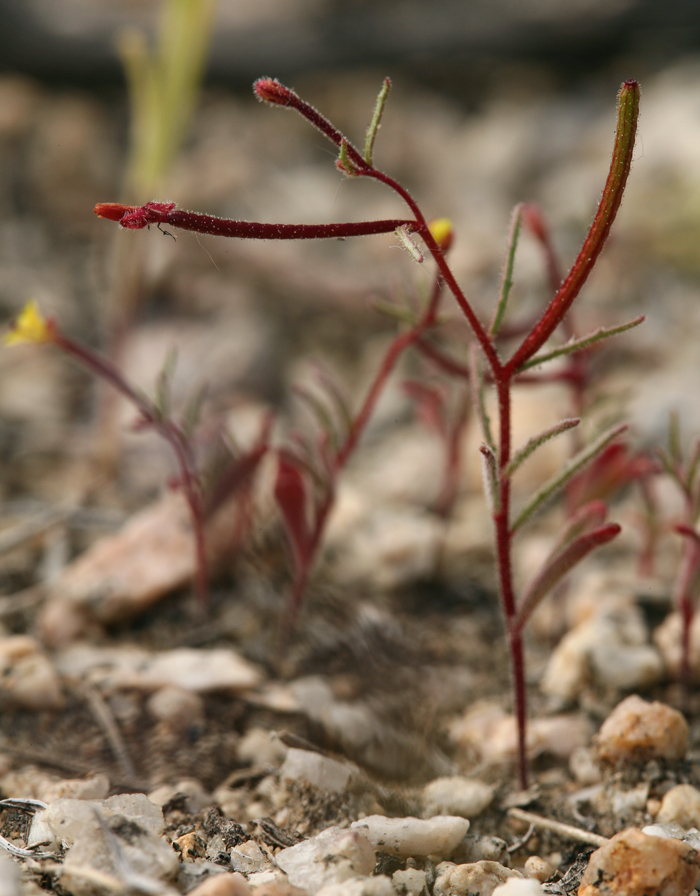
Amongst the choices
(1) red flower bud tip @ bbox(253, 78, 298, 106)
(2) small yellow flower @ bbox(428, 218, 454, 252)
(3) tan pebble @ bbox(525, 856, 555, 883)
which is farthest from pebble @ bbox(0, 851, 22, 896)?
(2) small yellow flower @ bbox(428, 218, 454, 252)

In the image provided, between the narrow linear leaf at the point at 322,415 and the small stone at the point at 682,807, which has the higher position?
the narrow linear leaf at the point at 322,415

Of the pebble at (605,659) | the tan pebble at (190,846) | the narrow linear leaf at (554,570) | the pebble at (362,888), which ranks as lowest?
the tan pebble at (190,846)

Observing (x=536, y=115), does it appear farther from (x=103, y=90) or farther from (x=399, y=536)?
(x=399, y=536)

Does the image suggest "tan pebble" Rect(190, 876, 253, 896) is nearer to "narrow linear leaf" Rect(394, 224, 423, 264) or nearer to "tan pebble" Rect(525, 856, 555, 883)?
"tan pebble" Rect(525, 856, 555, 883)

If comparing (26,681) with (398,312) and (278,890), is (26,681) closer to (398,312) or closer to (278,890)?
(278,890)

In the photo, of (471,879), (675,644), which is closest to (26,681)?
(471,879)

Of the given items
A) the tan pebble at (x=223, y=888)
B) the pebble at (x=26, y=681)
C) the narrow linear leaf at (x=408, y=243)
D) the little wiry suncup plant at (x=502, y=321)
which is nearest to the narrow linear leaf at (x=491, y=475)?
the little wiry suncup plant at (x=502, y=321)

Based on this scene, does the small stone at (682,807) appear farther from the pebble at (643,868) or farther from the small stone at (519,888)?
the small stone at (519,888)
